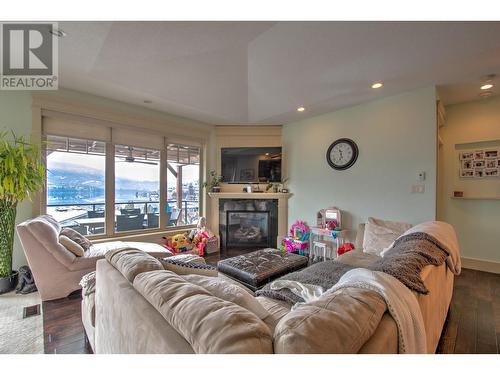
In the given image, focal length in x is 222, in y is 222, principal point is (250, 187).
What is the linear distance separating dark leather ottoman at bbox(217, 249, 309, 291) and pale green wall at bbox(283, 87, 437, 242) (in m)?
1.64

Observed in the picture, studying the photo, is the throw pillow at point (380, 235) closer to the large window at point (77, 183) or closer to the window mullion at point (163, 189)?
the window mullion at point (163, 189)

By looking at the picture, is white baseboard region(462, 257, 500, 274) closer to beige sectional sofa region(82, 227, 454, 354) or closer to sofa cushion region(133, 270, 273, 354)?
beige sectional sofa region(82, 227, 454, 354)

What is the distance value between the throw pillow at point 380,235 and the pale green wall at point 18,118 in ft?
13.8

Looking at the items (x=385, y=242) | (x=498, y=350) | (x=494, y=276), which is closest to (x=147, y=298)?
(x=498, y=350)

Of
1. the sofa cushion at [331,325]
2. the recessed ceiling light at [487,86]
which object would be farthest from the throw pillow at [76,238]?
the recessed ceiling light at [487,86]

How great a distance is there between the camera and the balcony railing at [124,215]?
3.16 meters

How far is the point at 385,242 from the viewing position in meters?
2.60

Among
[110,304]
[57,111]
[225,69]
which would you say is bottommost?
[110,304]

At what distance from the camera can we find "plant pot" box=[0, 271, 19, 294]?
2.37m

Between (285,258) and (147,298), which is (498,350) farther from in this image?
(147,298)

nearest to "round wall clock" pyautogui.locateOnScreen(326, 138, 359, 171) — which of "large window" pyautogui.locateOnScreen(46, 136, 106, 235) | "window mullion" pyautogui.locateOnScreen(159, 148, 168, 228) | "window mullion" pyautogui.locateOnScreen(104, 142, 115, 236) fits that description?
"window mullion" pyautogui.locateOnScreen(159, 148, 168, 228)

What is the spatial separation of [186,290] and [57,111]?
3.40m

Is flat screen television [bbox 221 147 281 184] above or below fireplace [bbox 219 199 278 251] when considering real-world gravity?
above
